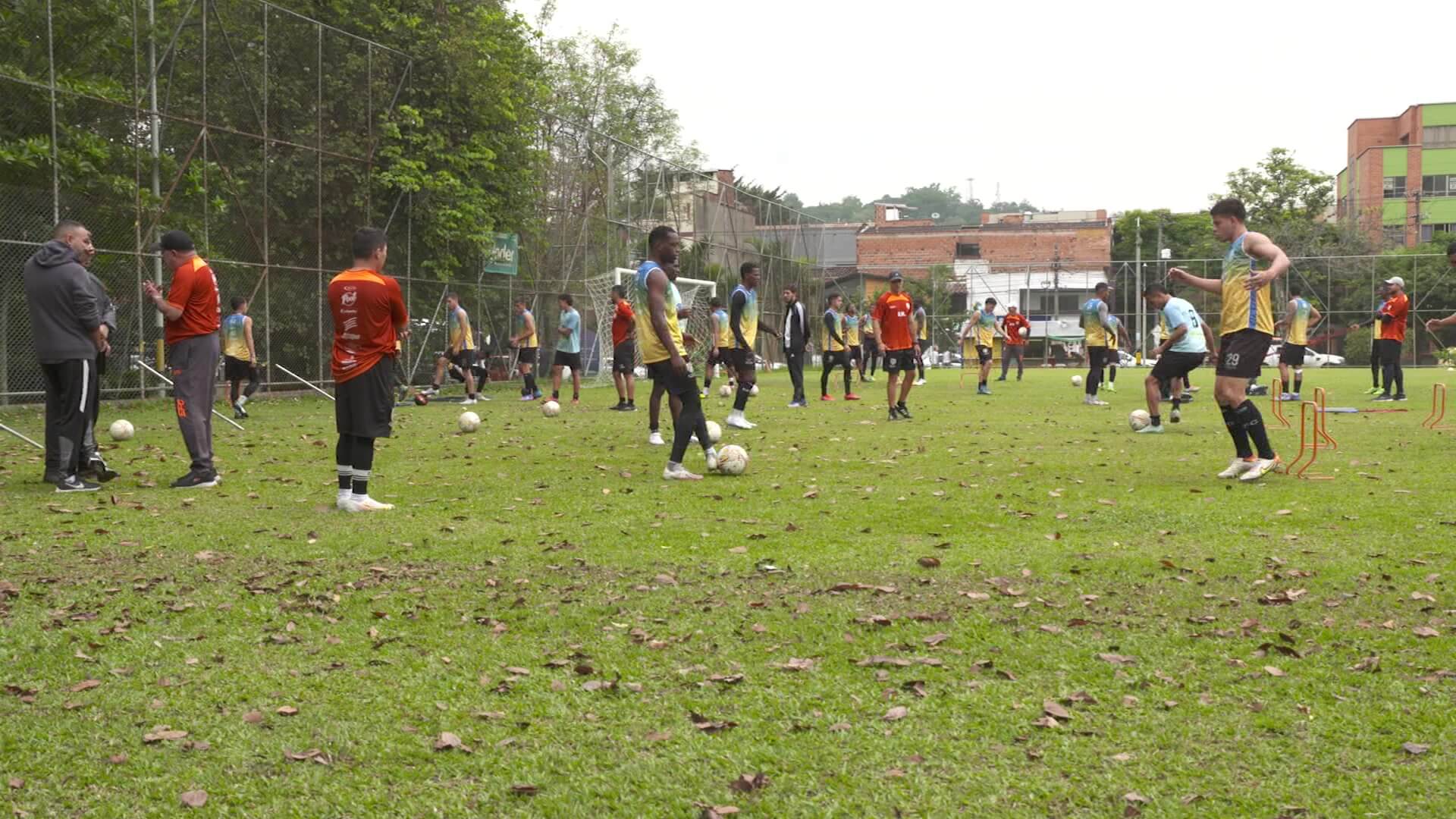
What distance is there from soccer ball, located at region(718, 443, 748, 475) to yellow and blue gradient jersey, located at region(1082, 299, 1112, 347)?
12.8 m

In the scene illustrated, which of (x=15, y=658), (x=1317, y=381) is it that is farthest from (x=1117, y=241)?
(x=15, y=658)

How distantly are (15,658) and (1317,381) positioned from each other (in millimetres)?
32855

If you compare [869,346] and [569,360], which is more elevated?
[869,346]

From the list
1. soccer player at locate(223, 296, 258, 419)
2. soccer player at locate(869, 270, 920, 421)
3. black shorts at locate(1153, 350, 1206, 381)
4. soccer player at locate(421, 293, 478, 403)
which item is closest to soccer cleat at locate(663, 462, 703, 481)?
black shorts at locate(1153, 350, 1206, 381)

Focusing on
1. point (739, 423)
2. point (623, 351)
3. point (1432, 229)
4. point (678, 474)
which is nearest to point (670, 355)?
point (678, 474)

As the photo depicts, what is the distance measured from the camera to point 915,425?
56.1ft

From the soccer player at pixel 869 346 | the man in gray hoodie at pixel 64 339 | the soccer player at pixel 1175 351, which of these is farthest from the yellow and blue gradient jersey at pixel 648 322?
the soccer player at pixel 869 346

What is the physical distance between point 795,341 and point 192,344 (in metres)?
13.3

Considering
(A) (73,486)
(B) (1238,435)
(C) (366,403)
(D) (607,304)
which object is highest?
(D) (607,304)

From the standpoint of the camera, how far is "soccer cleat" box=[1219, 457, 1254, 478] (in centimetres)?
1026

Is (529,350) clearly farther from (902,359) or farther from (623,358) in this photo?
(902,359)

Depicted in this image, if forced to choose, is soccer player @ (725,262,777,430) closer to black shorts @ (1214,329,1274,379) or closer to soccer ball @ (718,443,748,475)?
soccer ball @ (718,443,748,475)

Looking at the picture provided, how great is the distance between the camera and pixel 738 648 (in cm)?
511

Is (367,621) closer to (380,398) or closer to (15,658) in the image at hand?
(15,658)
